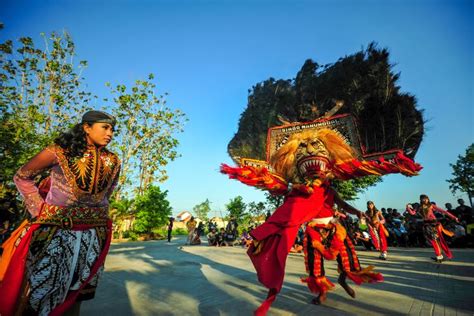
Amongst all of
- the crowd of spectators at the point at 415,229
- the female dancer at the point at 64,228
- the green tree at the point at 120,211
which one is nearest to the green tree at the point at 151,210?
the green tree at the point at 120,211

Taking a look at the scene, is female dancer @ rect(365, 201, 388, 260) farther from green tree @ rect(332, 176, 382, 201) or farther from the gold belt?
green tree @ rect(332, 176, 382, 201)

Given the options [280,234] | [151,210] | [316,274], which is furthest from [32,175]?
[151,210]

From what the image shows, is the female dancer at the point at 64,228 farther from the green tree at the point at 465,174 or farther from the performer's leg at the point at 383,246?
the green tree at the point at 465,174

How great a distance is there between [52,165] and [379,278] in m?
3.79

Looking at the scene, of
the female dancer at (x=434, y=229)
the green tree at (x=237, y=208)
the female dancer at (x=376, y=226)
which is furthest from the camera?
the green tree at (x=237, y=208)

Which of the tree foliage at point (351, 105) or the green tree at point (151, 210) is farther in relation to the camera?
the green tree at point (151, 210)

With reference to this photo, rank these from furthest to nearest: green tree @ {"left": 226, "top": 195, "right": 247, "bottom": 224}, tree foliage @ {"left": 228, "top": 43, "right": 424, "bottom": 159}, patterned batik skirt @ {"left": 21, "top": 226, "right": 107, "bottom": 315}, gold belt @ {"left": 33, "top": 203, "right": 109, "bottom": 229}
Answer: green tree @ {"left": 226, "top": 195, "right": 247, "bottom": 224} → tree foliage @ {"left": 228, "top": 43, "right": 424, "bottom": 159} → gold belt @ {"left": 33, "top": 203, "right": 109, "bottom": 229} → patterned batik skirt @ {"left": 21, "top": 226, "right": 107, "bottom": 315}

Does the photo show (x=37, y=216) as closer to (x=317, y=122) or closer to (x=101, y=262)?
(x=101, y=262)

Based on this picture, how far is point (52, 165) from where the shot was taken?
1.88 meters

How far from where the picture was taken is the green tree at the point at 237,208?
29.3 m

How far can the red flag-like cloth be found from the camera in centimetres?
263

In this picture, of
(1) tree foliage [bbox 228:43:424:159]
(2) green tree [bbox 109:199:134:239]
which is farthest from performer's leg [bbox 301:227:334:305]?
(2) green tree [bbox 109:199:134:239]

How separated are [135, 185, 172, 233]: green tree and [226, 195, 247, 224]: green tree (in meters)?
10.1

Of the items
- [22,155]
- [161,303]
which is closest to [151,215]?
[22,155]
